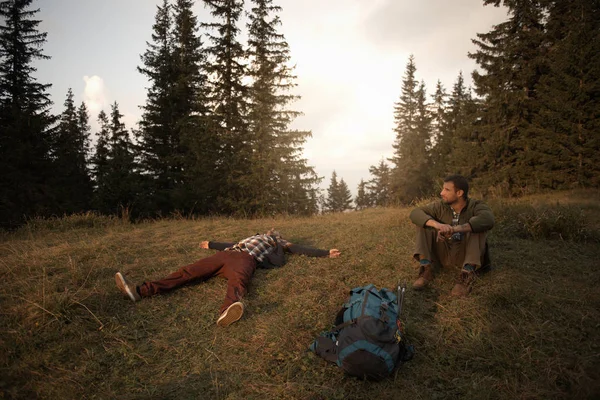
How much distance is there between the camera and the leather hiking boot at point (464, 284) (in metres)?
3.72

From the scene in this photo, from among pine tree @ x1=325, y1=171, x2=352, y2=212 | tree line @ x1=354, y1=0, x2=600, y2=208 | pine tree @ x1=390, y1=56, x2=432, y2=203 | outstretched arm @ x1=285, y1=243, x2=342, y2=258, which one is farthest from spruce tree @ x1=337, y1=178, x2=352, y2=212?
outstretched arm @ x1=285, y1=243, x2=342, y2=258

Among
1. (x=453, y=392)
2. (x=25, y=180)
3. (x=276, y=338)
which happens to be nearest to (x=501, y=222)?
(x=453, y=392)

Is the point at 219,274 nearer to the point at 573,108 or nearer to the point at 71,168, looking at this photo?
the point at 573,108

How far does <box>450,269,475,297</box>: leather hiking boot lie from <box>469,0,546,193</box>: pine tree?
14.5m

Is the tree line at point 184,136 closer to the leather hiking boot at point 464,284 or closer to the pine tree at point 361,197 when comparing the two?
the leather hiking boot at point 464,284

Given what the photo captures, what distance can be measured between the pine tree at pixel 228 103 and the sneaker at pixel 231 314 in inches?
435

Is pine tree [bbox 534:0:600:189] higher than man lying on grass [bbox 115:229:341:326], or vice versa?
pine tree [bbox 534:0:600:189]

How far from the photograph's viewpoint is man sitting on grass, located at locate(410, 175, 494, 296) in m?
3.81

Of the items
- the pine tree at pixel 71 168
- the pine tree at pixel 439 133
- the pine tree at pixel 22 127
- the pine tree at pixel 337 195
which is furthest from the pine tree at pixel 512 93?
the pine tree at pixel 337 195

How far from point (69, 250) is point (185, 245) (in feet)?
6.98

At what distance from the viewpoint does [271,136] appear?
1435 cm

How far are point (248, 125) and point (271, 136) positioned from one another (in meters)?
Answer: 1.52

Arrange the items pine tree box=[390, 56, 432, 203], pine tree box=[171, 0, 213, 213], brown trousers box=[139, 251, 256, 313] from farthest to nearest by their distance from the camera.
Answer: pine tree box=[390, 56, 432, 203]
pine tree box=[171, 0, 213, 213]
brown trousers box=[139, 251, 256, 313]

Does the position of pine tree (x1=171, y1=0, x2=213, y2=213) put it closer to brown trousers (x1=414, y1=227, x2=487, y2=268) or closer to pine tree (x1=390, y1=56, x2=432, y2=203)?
brown trousers (x1=414, y1=227, x2=487, y2=268)
